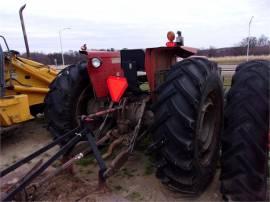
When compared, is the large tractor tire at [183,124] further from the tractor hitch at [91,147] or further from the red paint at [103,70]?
the red paint at [103,70]

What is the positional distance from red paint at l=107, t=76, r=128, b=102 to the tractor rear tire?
0.60 m

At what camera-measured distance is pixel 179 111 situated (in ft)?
8.55

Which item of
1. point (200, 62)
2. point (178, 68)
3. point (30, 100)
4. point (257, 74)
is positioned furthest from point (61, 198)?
point (30, 100)

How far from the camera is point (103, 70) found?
11.9 feet

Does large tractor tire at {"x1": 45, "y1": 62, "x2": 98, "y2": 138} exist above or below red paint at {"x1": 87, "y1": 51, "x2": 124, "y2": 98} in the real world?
below

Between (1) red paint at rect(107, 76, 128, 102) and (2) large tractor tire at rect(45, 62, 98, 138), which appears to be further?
(2) large tractor tire at rect(45, 62, 98, 138)

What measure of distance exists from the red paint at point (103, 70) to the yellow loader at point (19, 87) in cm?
151

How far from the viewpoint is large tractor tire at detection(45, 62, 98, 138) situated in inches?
158

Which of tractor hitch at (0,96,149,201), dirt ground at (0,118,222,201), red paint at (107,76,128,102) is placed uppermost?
red paint at (107,76,128,102)

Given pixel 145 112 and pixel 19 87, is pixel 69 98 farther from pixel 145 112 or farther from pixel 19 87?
pixel 19 87

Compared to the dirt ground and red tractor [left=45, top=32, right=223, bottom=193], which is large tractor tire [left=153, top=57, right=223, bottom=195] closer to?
red tractor [left=45, top=32, right=223, bottom=193]

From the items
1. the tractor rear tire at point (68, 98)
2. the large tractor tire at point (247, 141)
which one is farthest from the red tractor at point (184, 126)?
the tractor rear tire at point (68, 98)

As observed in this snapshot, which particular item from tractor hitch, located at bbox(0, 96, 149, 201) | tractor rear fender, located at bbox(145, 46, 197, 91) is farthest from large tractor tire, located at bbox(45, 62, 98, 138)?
tractor rear fender, located at bbox(145, 46, 197, 91)

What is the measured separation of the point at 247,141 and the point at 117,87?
153 cm
